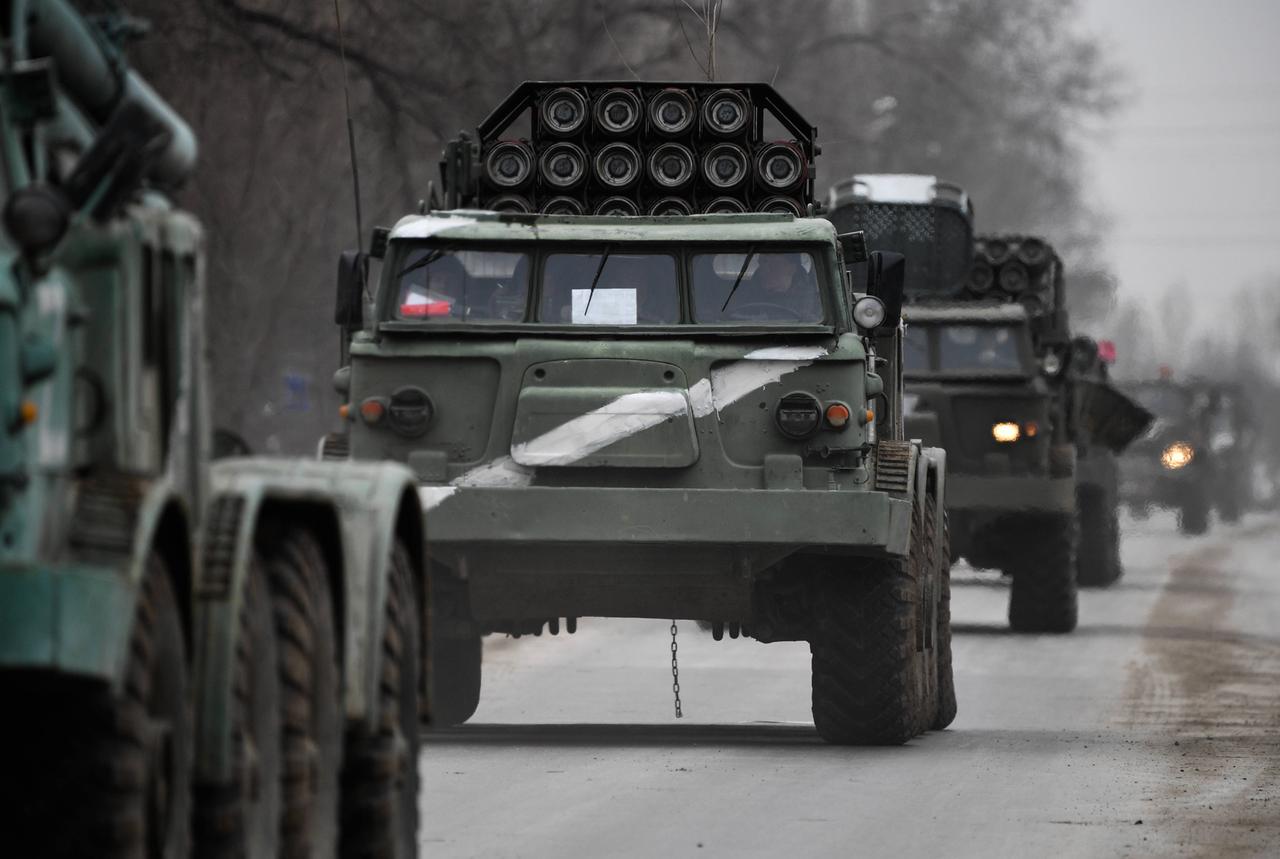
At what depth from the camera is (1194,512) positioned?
155 feet

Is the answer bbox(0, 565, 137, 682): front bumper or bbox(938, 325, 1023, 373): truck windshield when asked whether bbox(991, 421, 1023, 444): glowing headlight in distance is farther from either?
bbox(0, 565, 137, 682): front bumper

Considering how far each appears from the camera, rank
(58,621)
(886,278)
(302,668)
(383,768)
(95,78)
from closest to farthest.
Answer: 1. (58,621)
2. (95,78)
3. (302,668)
4. (383,768)
5. (886,278)

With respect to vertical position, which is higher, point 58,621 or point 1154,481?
point 1154,481

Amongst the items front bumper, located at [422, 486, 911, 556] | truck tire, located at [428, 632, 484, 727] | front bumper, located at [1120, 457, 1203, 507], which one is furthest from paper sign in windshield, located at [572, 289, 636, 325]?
front bumper, located at [1120, 457, 1203, 507]

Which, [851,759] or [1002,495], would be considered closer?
[851,759]

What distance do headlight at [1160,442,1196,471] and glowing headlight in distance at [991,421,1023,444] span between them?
24198 mm

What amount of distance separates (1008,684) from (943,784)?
6.16 meters

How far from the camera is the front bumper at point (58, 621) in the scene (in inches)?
197

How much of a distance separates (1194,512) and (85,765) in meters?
43.2

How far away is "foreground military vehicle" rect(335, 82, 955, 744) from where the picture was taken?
12.5 meters

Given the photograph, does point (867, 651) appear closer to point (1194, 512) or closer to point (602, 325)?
point (602, 325)

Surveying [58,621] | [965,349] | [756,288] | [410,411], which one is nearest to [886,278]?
[756,288]

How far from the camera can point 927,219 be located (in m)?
22.9

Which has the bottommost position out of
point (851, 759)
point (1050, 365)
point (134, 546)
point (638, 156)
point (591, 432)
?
point (851, 759)
